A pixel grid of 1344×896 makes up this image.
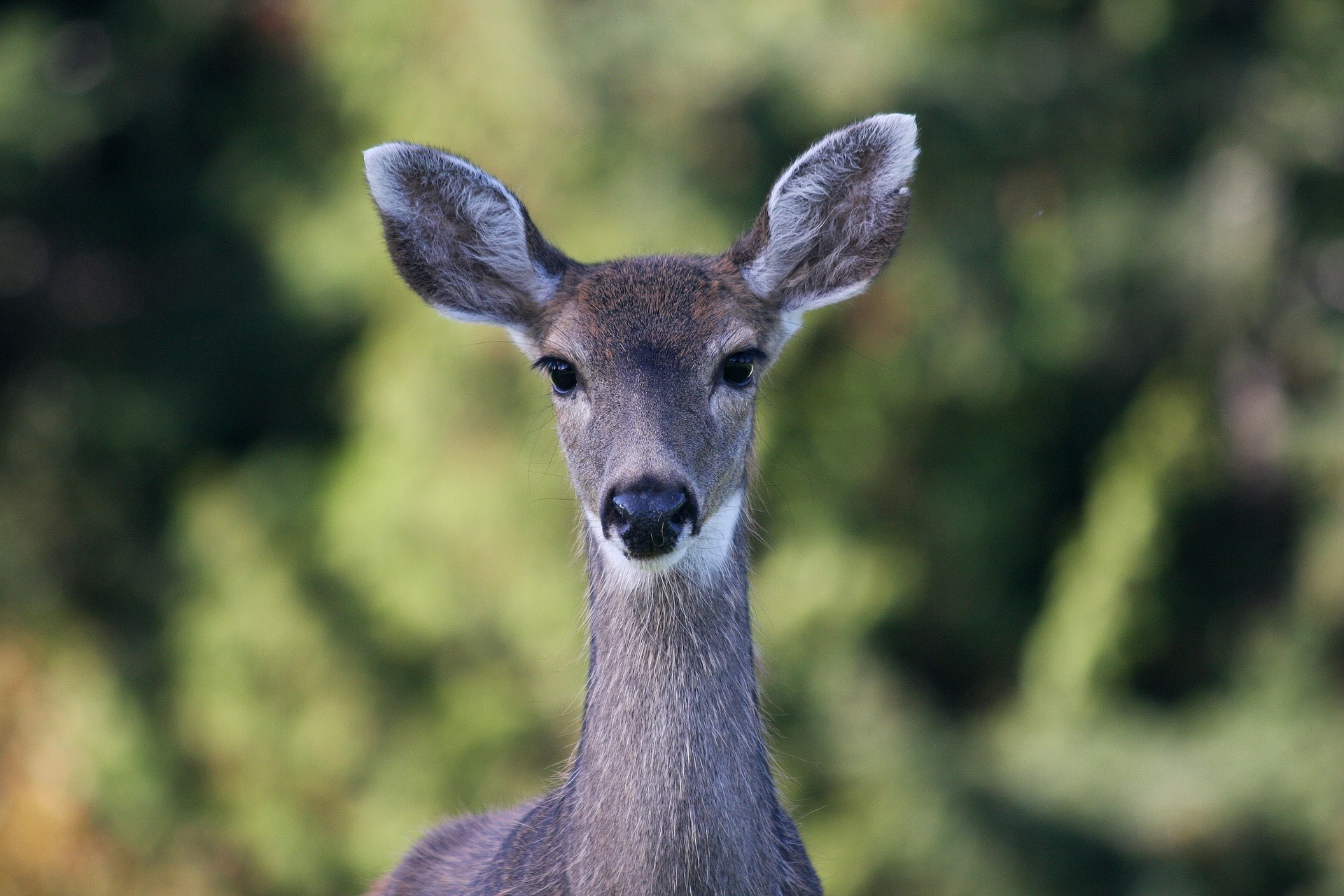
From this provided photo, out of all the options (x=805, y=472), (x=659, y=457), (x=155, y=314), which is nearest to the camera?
(x=659, y=457)

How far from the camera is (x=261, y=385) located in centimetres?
1102

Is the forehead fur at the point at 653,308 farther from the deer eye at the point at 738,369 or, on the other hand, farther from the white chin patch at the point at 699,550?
the white chin patch at the point at 699,550

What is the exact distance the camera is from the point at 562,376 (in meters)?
4.05

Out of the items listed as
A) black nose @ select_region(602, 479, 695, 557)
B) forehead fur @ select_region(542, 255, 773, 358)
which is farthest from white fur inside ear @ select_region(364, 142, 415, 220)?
black nose @ select_region(602, 479, 695, 557)

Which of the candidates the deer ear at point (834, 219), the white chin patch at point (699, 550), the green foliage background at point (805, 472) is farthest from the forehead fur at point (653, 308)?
the green foliage background at point (805, 472)

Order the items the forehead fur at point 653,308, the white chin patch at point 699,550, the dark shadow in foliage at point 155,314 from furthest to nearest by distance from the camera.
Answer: the dark shadow in foliage at point 155,314, the forehead fur at point 653,308, the white chin patch at point 699,550

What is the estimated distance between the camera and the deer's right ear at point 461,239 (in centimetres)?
414

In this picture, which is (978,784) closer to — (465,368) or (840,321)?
(840,321)

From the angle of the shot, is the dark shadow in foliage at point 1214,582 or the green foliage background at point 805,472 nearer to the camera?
the green foliage background at point 805,472

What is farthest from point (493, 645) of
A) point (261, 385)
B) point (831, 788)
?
point (261, 385)

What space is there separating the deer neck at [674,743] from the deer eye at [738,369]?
353 millimetres

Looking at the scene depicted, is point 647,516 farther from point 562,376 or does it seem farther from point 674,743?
point 562,376

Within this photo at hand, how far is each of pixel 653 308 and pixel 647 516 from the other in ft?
2.47

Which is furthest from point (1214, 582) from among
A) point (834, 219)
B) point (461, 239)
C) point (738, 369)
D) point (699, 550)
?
point (461, 239)
